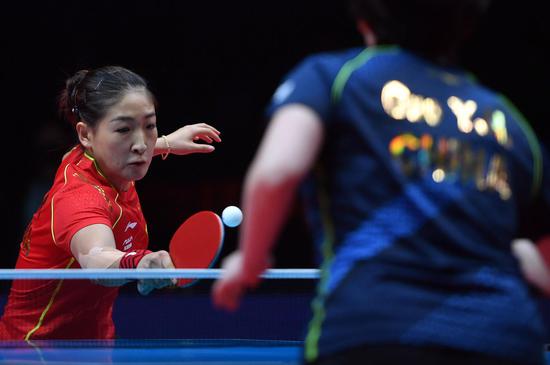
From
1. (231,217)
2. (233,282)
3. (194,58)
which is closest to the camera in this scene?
(233,282)

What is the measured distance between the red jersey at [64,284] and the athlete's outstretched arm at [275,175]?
5.88ft

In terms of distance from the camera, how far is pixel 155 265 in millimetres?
3039

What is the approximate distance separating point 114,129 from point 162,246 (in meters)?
3.74

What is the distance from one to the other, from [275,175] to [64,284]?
6.79 feet

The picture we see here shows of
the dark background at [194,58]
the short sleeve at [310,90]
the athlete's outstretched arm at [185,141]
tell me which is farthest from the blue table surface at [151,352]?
the dark background at [194,58]

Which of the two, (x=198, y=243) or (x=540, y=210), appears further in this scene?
(x=198, y=243)

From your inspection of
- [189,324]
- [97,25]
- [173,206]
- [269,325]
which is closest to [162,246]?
[173,206]

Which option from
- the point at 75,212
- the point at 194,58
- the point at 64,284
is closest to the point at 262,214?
the point at 75,212

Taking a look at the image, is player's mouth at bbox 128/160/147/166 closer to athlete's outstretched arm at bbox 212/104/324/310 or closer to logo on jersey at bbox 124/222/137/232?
logo on jersey at bbox 124/222/137/232

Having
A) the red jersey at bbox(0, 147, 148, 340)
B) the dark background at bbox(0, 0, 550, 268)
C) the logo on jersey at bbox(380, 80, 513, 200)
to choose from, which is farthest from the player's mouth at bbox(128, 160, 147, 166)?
the dark background at bbox(0, 0, 550, 268)

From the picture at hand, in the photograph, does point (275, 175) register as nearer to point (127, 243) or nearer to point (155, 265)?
point (155, 265)

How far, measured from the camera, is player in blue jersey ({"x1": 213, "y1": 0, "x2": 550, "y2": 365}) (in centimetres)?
152

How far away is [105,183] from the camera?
140 inches

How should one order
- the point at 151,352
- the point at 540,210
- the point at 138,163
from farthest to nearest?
the point at 138,163, the point at 151,352, the point at 540,210
